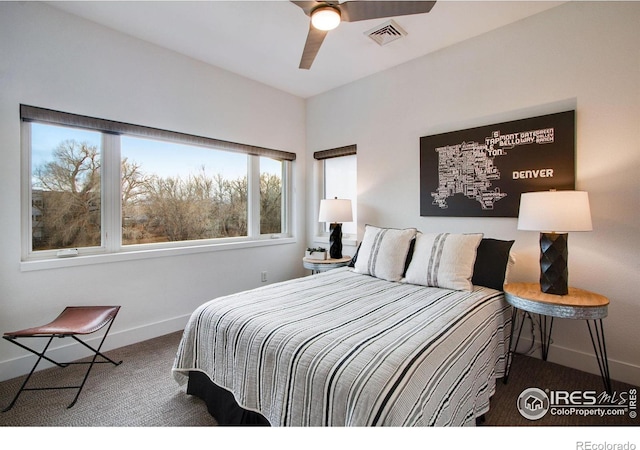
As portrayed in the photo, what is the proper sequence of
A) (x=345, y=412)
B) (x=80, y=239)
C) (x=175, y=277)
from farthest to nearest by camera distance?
→ (x=175, y=277) < (x=80, y=239) < (x=345, y=412)

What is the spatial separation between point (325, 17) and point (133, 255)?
247cm

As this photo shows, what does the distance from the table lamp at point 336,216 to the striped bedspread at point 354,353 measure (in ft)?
4.28

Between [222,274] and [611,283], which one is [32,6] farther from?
[611,283]

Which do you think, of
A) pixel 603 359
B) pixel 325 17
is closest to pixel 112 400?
pixel 325 17

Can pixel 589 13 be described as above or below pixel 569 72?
above

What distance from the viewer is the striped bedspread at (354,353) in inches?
43.5

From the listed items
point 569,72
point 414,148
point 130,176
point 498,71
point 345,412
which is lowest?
point 345,412

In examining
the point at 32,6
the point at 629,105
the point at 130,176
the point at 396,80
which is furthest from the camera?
the point at 396,80

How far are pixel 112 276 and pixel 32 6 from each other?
212cm

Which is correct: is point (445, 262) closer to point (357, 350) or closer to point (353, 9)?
point (357, 350)

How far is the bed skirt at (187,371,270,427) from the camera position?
1.48 metres

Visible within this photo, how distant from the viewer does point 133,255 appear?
105 inches

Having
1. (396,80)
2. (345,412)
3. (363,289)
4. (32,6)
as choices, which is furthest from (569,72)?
(32,6)

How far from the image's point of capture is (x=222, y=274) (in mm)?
3324
